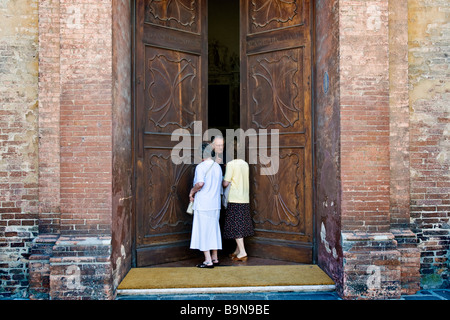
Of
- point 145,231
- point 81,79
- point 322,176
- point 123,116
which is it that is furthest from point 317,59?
point 145,231

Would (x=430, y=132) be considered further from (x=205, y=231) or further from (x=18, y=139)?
(x=18, y=139)

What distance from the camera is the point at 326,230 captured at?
5.07m

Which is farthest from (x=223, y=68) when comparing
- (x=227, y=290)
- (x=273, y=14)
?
(x=227, y=290)

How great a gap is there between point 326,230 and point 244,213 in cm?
136

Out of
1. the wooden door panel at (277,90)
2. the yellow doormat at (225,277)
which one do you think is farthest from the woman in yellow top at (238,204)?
the wooden door panel at (277,90)

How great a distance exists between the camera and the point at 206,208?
5367 millimetres

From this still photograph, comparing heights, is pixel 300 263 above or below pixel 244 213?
below

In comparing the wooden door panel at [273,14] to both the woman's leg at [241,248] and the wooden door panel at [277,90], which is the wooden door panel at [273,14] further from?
the woman's leg at [241,248]

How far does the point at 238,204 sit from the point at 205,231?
0.75m

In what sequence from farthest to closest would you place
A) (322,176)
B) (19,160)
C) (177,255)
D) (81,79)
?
(177,255) → (322,176) → (19,160) → (81,79)

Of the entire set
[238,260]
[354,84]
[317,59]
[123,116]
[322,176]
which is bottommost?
[238,260]

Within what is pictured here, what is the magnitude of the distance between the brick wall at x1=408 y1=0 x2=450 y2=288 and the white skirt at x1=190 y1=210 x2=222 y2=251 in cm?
286

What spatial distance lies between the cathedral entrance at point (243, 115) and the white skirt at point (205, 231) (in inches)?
21.9

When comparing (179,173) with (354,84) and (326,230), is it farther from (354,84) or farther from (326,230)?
(354,84)
